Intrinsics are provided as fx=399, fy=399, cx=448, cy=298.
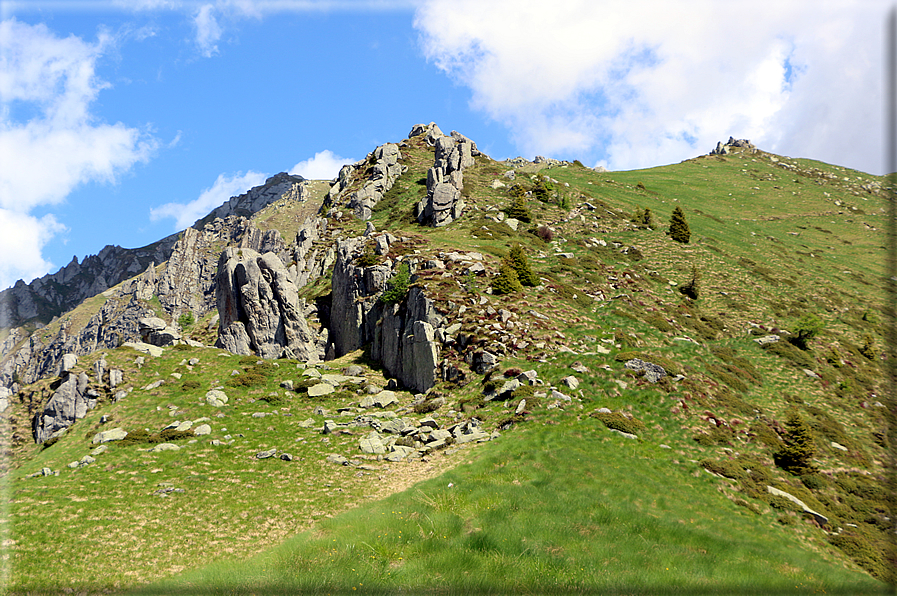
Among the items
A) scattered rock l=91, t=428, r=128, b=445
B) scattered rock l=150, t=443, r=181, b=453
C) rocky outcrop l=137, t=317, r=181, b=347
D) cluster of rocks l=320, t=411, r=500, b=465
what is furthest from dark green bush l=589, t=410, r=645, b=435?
rocky outcrop l=137, t=317, r=181, b=347

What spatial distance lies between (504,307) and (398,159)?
2843 inches

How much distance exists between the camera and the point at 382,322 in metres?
47.5

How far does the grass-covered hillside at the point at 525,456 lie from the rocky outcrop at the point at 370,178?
27057mm

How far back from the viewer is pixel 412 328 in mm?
41781

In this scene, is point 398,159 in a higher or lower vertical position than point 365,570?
higher

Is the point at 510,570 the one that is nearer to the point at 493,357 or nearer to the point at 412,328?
the point at 493,357

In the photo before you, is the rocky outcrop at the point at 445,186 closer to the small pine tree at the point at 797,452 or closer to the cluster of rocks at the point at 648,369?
the cluster of rocks at the point at 648,369

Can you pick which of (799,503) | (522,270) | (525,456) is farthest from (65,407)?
(799,503)

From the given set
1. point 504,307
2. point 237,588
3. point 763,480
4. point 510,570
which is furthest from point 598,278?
point 237,588

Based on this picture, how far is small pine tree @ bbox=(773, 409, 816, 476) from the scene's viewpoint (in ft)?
90.0

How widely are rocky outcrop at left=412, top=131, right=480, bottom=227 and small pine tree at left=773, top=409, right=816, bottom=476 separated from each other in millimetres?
51783

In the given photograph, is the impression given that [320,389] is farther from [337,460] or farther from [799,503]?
[799,503]

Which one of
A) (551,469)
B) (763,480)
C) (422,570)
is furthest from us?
(763,480)

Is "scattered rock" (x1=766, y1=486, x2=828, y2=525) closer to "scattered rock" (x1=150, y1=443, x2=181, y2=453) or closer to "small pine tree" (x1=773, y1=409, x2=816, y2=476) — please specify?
"small pine tree" (x1=773, y1=409, x2=816, y2=476)
